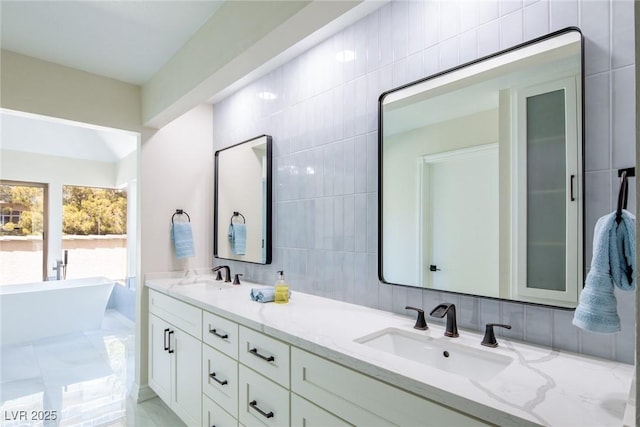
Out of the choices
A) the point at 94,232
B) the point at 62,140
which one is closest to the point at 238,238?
the point at 62,140

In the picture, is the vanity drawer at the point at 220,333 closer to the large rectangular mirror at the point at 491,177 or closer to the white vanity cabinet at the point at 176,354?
the white vanity cabinet at the point at 176,354

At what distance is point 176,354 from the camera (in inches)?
91.4

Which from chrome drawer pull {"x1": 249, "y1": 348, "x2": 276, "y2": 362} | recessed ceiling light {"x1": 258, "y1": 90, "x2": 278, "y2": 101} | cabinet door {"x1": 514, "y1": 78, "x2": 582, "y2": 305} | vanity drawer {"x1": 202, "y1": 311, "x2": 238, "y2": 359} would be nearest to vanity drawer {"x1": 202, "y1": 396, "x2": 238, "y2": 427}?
vanity drawer {"x1": 202, "y1": 311, "x2": 238, "y2": 359}

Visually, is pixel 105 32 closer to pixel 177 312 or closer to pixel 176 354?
pixel 177 312

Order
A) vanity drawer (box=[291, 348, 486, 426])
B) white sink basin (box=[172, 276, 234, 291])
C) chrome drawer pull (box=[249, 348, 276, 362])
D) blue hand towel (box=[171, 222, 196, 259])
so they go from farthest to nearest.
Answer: blue hand towel (box=[171, 222, 196, 259]) < white sink basin (box=[172, 276, 234, 291]) < chrome drawer pull (box=[249, 348, 276, 362]) < vanity drawer (box=[291, 348, 486, 426])

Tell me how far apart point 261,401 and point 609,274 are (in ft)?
4.56

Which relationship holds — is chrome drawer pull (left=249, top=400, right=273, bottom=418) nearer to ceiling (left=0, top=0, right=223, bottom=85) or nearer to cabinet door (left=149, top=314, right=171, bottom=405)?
cabinet door (left=149, top=314, right=171, bottom=405)

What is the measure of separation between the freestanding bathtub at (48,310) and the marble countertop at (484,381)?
3.34 m

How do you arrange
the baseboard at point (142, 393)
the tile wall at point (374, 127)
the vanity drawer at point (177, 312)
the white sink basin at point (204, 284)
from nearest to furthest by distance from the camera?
1. the tile wall at point (374, 127)
2. the vanity drawer at point (177, 312)
3. the white sink basin at point (204, 284)
4. the baseboard at point (142, 393)

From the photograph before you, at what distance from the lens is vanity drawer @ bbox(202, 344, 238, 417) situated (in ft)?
5.76

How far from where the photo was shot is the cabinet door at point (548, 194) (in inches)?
47.6

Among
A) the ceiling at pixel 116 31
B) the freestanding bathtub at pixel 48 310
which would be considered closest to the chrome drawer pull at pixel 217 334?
the ceiling at pixel 116 31

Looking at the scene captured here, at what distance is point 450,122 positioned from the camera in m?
1.57

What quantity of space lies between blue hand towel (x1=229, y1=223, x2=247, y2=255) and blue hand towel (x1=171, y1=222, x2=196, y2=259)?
0.35 m
